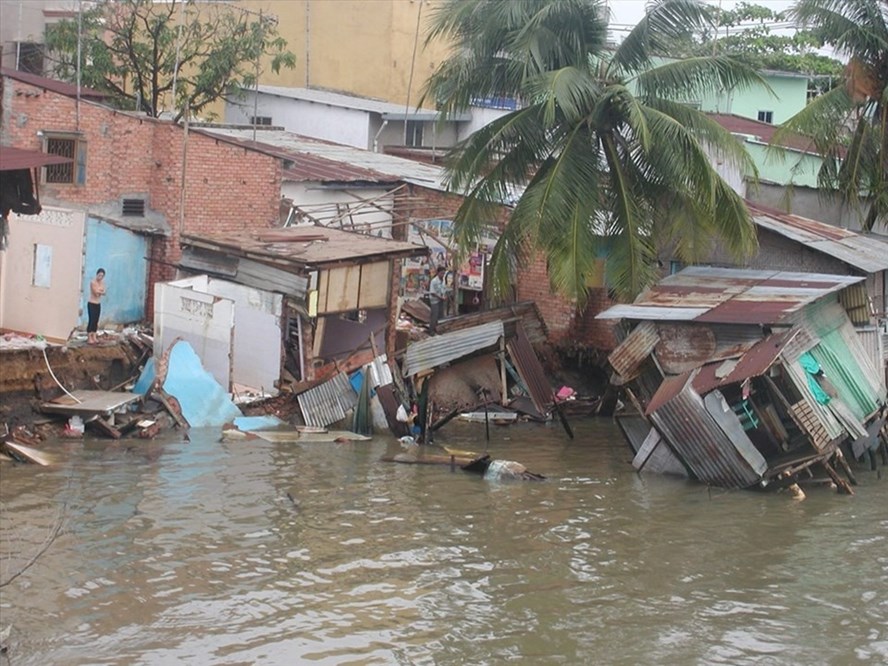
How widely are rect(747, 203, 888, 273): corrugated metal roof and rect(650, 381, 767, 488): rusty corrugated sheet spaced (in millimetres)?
4891

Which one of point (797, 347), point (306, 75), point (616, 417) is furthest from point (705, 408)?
point (306, 75)

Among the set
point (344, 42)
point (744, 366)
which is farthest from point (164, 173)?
point (344, 42)

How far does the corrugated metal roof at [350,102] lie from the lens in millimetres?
30312

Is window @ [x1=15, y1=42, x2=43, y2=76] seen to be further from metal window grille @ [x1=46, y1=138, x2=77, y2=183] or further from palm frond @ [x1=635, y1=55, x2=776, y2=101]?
palm frond @ [x1=635, y1=55, x2=776, y2=101]

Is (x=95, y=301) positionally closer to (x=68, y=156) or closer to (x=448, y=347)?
(x=68, y=156)

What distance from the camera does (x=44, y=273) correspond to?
20.7 m

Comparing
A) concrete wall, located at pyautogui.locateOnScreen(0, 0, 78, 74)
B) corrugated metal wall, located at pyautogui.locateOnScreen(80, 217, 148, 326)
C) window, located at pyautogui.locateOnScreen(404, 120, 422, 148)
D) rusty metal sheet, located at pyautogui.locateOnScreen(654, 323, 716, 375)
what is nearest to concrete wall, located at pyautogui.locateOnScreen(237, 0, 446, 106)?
window, located at pyautogui.locateOnScreen(404, 120, 422, 148)

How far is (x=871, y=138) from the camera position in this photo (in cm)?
2253

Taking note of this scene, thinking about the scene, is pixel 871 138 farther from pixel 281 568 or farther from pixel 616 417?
pixel 281 568

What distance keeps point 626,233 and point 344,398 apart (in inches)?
195

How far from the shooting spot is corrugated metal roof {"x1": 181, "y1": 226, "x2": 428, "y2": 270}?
19109mm

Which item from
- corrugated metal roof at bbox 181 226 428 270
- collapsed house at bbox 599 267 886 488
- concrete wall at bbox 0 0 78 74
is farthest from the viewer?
concrete wall at bbox 0 0 78 74

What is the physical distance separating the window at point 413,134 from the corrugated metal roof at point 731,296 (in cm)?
1322

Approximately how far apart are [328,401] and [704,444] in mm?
5951
